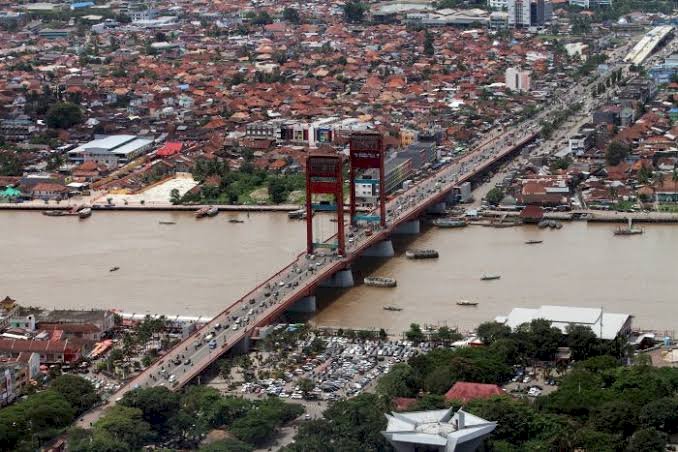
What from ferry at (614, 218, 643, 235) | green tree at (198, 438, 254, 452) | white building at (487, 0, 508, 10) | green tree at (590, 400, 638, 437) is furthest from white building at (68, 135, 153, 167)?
white building at (487, 0, 508, 10)

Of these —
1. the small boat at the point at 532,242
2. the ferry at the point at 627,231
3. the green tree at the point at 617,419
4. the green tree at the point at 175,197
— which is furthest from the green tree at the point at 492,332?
the green tree at the point at 175,197

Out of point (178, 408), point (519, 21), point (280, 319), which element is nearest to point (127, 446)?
point (178, 408)

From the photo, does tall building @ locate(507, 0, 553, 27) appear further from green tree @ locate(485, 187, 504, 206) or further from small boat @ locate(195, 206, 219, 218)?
small boat @ locate(195, 206, 219, 218)

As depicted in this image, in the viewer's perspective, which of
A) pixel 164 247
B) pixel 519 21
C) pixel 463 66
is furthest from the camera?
pixel 519 21

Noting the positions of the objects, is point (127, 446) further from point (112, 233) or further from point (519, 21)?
point (519, 21)

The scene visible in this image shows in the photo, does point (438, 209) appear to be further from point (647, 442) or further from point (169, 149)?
point (647, 442)

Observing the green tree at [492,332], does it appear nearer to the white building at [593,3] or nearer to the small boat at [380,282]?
the small boat at [380,282]
